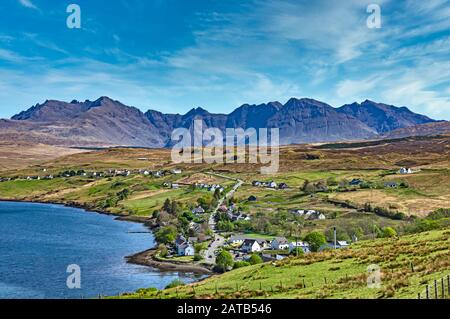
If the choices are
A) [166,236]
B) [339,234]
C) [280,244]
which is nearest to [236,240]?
[280,244]

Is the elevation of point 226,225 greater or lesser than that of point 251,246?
greater

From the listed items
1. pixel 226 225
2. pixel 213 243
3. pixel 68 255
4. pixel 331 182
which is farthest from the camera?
pixel 331 182

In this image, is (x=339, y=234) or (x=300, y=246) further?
(x=339, y=234)

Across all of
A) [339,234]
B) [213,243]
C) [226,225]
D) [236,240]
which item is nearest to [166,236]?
[213,243]

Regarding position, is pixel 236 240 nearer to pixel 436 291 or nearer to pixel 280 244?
pixel 280 244

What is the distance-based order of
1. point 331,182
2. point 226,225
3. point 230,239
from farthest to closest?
1. point 331,182
2. point 226,225
3. point 230,239

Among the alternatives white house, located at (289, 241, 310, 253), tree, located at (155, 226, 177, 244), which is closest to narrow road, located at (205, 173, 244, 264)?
tree, located at (155, 226, 177, 244)

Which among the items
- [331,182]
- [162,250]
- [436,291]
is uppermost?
[436,291]
